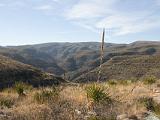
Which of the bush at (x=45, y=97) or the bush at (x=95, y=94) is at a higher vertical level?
the bush at (x=95, y=94)

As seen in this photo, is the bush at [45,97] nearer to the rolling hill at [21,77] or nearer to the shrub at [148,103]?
the shrub at [148,103]

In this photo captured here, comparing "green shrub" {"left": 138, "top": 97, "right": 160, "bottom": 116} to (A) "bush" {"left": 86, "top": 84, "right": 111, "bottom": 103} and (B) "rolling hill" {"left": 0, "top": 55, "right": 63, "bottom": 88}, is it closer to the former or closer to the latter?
(A) "bush" {"left": 86, "top": 84, "right": 111, "bottom": 103}

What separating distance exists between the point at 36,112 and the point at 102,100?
2502mm

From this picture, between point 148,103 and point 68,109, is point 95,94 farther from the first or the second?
point 148,103

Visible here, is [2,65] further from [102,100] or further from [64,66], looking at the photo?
[64,66]

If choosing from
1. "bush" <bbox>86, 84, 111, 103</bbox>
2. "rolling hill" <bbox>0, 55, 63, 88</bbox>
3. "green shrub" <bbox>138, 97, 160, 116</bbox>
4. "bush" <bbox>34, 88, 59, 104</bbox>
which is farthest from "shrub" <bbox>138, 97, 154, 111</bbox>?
"rolling hill" <bbox>0, 55, 63, 88</bbox>

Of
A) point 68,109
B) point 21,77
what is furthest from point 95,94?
point 21,77

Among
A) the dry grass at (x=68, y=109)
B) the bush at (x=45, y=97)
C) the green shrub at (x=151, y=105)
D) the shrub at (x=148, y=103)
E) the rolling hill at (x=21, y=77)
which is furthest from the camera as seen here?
the rolling hill at (x=21, y=77)

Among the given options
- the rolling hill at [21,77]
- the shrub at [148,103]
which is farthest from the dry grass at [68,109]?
the rolling hill at [21,77]

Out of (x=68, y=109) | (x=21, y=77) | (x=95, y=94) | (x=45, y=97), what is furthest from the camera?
(x=21, y=77)

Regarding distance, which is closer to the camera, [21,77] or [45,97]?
[45,97]

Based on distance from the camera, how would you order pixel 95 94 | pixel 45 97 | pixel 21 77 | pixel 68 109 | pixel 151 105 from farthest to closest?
pixel 21 77
pixel 45 97
pixel 151 105
pixel 95 94
pixel 68 109

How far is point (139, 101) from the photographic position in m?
11.4

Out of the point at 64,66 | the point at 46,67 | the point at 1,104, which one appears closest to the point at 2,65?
the point at 1,104
